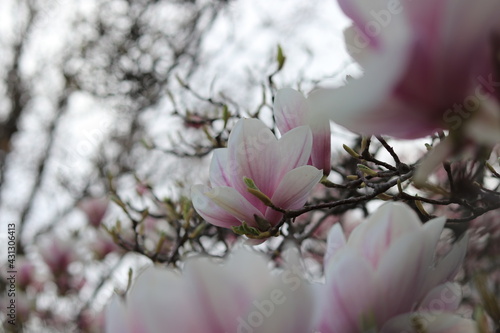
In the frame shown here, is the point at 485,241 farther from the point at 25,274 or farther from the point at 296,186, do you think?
the point at 25,274

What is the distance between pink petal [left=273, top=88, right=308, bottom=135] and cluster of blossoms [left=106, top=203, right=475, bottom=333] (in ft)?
0.64

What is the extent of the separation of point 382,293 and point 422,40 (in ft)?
0.51

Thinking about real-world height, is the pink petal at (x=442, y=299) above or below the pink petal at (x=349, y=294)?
below

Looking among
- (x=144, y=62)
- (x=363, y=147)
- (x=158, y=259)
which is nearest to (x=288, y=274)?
(x=363, y=147)

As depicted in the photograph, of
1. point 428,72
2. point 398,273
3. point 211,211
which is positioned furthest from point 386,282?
point 211,211

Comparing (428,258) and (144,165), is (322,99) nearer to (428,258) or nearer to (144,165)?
(428,258)

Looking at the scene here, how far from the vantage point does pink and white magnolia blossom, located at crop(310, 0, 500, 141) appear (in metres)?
0.25

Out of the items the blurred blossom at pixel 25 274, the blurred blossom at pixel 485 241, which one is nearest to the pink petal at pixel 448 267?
the blurred blossom at pixel 485 241

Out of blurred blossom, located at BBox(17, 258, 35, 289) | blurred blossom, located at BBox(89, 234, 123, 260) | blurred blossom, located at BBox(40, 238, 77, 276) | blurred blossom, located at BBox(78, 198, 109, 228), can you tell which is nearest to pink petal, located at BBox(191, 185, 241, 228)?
blurred blossom, located at BBox(89, 234, 123, 260)

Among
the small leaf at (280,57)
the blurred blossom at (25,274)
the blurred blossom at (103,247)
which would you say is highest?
the small leaf at (280,57)

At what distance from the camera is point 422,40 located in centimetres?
26

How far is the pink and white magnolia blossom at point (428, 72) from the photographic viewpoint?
0.81 feet

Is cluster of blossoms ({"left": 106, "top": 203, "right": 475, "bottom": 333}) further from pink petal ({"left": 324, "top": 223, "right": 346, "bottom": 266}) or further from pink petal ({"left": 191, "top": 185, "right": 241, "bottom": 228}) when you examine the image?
pink petal ({"left": 191, "top": 185, "right": 241, "bottom": 228})

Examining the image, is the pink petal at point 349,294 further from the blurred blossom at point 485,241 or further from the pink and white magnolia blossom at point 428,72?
the blurred blossom at point 485,241
